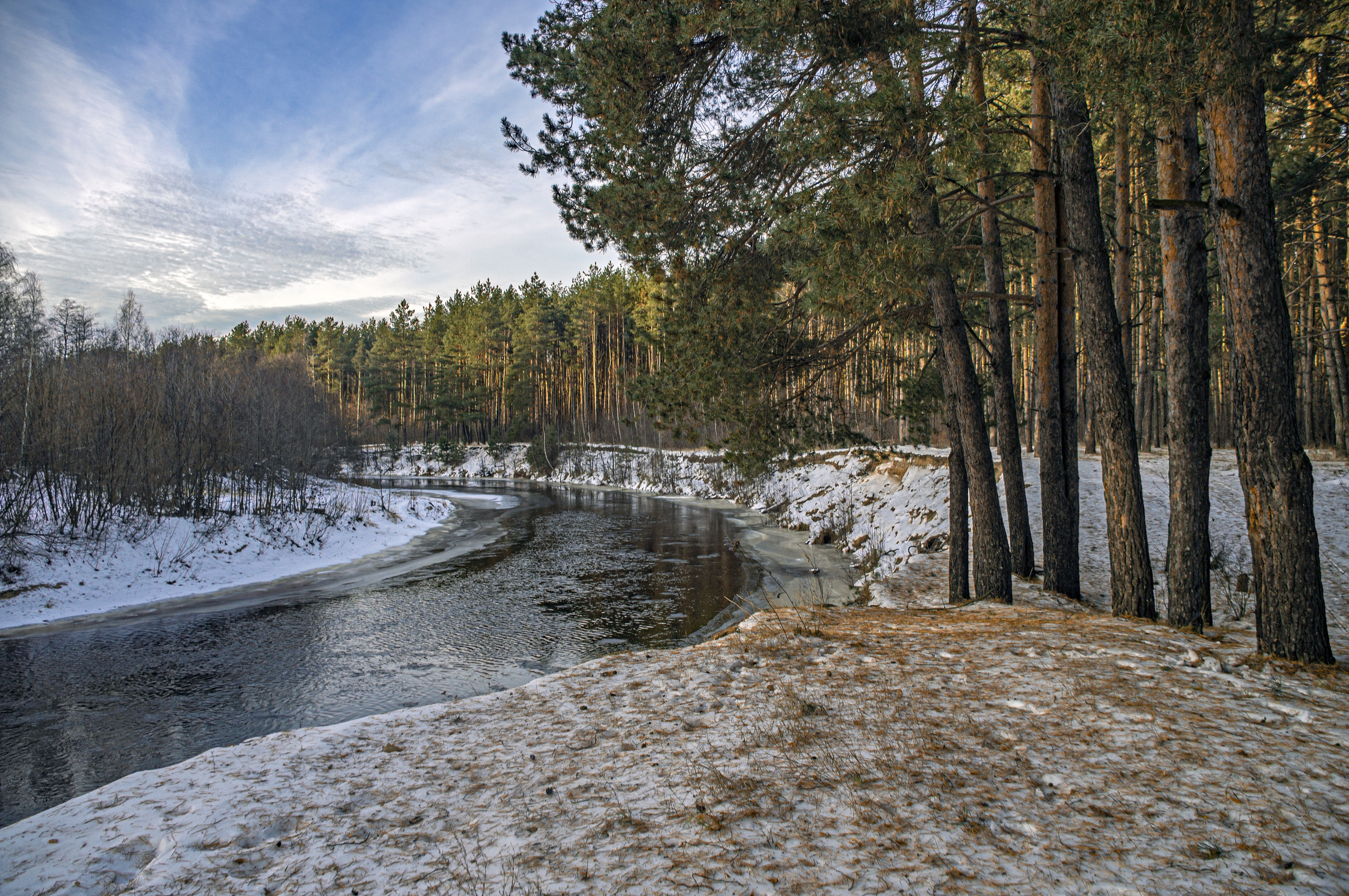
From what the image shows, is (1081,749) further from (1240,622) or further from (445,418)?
(445,418)

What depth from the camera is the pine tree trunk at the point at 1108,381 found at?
22.0 feet

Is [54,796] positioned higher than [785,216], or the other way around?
[785,216]

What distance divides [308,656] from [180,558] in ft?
25.2

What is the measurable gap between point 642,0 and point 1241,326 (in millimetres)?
6229

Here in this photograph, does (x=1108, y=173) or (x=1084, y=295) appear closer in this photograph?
(x=1084, y=295)

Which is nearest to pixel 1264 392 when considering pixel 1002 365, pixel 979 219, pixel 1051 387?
pixel 1051 387

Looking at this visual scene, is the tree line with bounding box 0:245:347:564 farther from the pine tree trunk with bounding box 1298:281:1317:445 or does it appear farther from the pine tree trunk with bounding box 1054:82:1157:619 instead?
the pine tree trunk with bounding box 1298:281:1317:445

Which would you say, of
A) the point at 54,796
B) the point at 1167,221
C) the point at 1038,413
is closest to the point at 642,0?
the point at 1167,221

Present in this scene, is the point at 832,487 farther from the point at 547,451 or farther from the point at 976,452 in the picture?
the point at 547,451

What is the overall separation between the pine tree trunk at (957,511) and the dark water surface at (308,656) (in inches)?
152

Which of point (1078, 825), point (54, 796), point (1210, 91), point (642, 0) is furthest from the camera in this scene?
point (642, 0)

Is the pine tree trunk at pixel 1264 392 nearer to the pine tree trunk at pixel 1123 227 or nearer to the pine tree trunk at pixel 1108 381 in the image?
the pine tree trunk at pixel 1108 381

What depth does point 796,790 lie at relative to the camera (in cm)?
327

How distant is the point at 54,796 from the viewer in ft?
16.3
